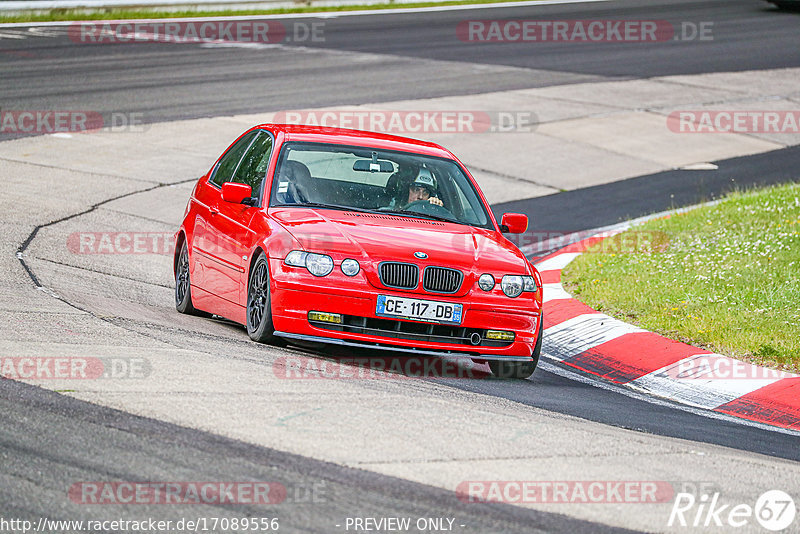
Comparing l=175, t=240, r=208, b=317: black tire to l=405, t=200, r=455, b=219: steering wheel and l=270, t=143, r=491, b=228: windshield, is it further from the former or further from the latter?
l=405, t=200, r=455, b=219: steering wheel

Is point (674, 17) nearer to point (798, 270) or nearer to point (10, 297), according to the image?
point (798, 270)

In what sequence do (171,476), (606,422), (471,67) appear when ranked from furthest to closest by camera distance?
(471,67) < (606,422) < (171,476)

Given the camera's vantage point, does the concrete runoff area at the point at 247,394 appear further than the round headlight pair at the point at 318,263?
No

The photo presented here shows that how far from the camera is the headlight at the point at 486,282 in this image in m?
7.58

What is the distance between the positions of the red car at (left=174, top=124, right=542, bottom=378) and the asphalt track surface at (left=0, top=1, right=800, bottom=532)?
0.44 metres

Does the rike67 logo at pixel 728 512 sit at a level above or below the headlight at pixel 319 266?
below

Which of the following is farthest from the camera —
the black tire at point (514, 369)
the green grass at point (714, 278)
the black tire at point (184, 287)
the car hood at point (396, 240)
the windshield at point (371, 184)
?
the black tire at point (184, 287)

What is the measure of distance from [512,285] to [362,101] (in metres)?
12.7

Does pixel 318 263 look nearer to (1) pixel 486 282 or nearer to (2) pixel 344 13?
(1) pixel 486 282

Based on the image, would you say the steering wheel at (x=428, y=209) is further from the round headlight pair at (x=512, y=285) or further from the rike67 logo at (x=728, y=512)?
the rike67 logo at (x=728, y=512)

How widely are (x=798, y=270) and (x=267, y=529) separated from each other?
23.9 feet

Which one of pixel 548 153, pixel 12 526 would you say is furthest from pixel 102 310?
pixel 548 153

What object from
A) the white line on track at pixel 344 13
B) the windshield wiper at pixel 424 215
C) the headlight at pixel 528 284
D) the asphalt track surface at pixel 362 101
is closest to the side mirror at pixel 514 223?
the windshield wiper at pixel 424 215

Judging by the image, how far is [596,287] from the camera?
1058 centimetres
